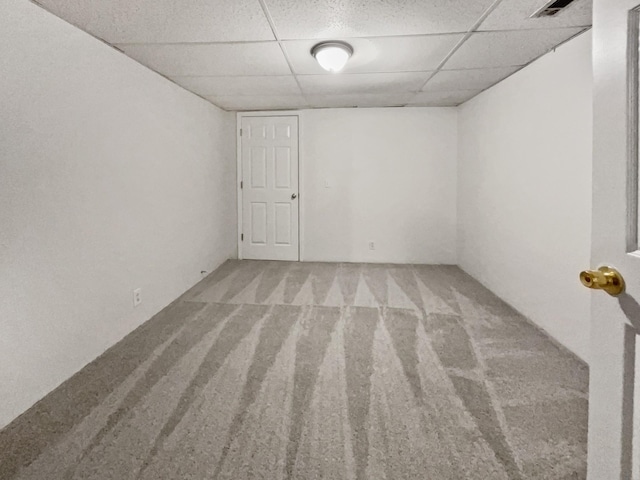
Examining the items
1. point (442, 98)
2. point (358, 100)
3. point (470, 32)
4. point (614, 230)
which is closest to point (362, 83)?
point (358, 100)

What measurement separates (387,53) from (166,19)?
1536 millimetres

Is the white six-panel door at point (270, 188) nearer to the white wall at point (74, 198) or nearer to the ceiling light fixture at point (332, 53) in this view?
the white wall at point (74, 198)

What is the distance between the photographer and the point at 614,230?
78 centimetres

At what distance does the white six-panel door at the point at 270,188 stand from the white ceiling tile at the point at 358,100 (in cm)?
59

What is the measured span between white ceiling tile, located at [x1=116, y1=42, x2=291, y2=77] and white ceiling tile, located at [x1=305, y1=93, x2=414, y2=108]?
1138mm

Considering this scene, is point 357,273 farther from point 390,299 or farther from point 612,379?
point 612,379

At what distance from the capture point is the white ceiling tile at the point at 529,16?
1926 mm

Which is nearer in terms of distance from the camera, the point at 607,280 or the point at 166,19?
the point at 607,280

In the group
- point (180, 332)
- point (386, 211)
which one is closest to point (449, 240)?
point (386, 211)

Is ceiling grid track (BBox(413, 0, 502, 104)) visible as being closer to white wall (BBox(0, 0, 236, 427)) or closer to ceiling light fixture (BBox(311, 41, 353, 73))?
ceiling light fixture (BBox(311, 41, 353, 73))

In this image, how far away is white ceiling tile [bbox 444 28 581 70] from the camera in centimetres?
232

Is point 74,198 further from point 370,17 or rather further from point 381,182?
point 381,182

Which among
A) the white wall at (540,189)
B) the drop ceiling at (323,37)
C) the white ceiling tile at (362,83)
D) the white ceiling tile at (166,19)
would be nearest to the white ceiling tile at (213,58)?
the drop ceiling at (323,37)

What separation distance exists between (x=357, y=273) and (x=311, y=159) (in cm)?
173
